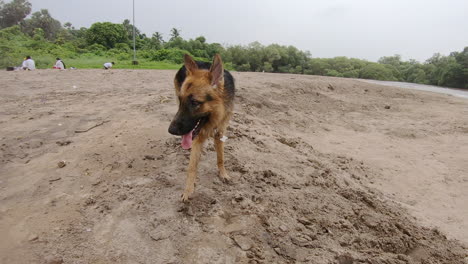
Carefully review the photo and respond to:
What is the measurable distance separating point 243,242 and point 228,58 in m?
35.2

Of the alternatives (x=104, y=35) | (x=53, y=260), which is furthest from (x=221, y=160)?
(x=104, y=35)

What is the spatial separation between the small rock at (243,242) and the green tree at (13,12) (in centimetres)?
6720

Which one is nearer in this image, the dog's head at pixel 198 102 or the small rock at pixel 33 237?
the small rock at pixel 33 237

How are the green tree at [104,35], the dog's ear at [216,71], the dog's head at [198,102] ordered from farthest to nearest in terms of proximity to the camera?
1. the green tree at [104,35]
2. the dog's ear at [216,71]
3. the dog's head at [198,102]

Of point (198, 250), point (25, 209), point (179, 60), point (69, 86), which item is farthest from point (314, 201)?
point (179, 60)

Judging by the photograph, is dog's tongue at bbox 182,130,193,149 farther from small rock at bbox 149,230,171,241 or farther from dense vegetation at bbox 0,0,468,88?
dense vegetation at bbox 0,0,468,88

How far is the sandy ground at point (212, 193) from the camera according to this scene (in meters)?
2.69

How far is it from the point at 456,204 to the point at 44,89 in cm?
1088

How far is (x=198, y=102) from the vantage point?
306 cm

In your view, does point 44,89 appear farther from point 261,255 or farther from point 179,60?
point 179,60

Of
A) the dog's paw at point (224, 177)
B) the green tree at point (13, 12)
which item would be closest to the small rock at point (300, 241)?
the dog's paw at point (224, 177)

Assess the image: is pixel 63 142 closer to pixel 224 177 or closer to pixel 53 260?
pixel 53 260

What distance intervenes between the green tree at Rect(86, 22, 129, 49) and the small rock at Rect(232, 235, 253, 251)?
44.1 metres

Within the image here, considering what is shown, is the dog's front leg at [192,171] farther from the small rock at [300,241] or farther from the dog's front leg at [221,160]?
the small rock at [300,241]
